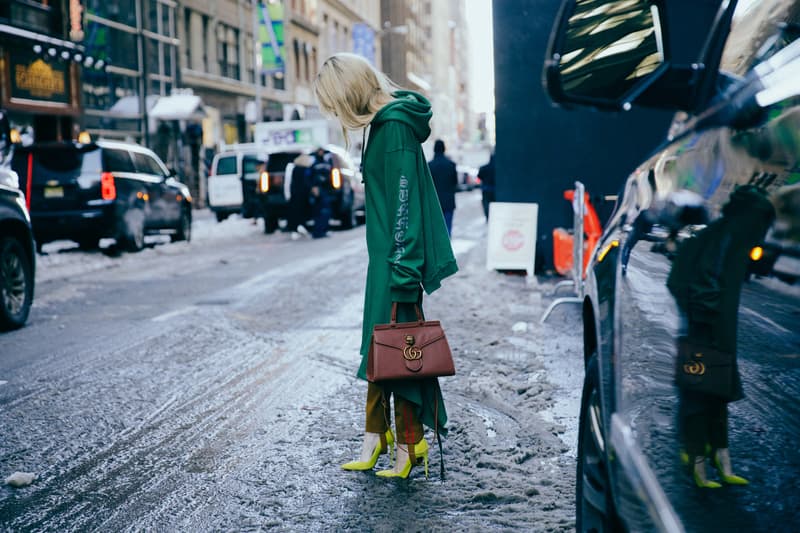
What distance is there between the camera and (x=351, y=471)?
4.44 meters

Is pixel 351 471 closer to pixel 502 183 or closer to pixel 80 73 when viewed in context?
pixel 502 183

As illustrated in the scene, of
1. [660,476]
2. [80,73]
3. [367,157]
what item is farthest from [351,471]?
[80,73]

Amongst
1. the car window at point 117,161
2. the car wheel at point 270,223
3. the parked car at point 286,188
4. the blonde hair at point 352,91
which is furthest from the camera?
the car wheel at point 270,223

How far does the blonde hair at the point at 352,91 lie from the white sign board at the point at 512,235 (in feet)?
26.3

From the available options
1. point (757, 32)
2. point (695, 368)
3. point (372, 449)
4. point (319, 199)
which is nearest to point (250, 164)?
point (319, 199)

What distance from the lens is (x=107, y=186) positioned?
1656cm

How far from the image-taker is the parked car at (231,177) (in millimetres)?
26812

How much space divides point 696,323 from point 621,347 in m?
0.51

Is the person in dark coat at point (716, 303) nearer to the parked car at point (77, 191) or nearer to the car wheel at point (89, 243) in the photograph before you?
the parked car at point (77, 191)

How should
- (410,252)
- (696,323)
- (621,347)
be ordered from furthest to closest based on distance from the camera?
(410,252) < (621,347) < (696,323)

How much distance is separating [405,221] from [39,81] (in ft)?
81.0

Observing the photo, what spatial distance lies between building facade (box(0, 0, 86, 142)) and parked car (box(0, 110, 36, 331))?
13.8 m

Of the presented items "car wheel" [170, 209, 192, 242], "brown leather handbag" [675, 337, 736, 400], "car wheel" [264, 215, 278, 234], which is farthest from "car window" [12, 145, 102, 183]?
"brown leather handbag" [675, 337, 736, 400]

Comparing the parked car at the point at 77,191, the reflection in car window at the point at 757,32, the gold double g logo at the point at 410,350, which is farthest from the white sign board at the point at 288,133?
the reflection in car window at the point at 757,32
